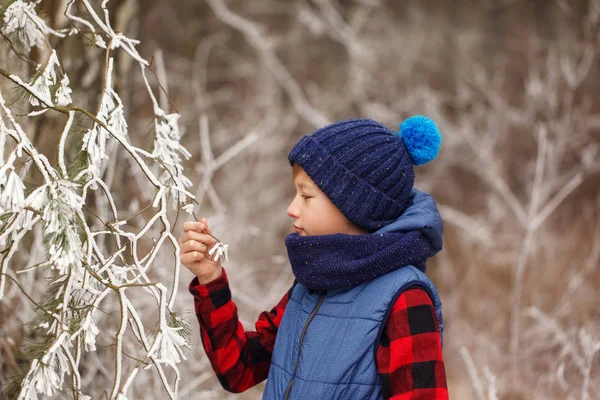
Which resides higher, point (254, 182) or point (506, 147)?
point (506, 147)

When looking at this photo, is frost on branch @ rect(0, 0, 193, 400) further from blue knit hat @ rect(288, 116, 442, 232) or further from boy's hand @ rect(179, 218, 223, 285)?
blue knit hat @ rect(288, 116, 442, 232)

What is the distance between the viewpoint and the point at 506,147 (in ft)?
21.9

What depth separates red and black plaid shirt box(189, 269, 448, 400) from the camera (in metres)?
1.46

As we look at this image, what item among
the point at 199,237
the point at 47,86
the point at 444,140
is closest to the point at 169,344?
the point at 199,237

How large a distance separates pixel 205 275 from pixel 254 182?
12.2ft

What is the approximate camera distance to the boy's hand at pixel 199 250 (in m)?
1.65

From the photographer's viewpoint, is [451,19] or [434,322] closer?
[434,322]

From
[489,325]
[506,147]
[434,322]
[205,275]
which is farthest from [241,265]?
[506,147]

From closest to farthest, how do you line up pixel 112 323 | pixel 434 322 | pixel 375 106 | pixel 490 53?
pixel 434 322, pixel 112 323, pixel 375 106, pixel 490 53

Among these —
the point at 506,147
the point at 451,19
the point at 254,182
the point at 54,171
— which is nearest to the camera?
the point at 54,171

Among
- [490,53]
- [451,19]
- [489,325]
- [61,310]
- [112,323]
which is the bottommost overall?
[61,310]

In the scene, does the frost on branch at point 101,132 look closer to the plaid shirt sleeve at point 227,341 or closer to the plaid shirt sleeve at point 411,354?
the plaid shirt sleeve at point 227,341

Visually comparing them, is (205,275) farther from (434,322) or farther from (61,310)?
(434,322)

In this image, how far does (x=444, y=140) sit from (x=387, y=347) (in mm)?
4731
